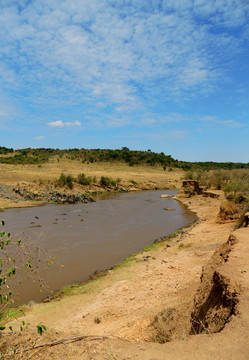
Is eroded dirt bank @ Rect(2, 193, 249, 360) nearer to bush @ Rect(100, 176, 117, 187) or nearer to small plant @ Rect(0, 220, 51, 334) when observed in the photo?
small plant @ Rect(0, 220, 51, 334)

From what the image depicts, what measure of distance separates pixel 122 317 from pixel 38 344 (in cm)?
224

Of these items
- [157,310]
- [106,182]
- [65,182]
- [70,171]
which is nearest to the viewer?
[157,310]

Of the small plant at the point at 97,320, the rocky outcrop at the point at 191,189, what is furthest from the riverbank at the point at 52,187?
the small plant at the point at 97,320

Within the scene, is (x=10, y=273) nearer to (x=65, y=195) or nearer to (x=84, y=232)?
(x=84, y=232)

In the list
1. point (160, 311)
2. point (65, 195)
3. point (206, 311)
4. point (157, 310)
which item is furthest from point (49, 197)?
point (206, 311)

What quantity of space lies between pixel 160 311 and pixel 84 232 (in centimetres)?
884

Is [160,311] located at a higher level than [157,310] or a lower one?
higher

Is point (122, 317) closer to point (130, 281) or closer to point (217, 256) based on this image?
point (130, 281)

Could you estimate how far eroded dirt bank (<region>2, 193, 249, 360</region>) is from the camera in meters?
2.59

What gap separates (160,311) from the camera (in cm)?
471

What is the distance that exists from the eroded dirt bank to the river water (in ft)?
4.03

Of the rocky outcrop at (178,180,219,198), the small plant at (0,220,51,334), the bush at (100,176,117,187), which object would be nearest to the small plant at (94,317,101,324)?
the small plant at (0,220,51,334)

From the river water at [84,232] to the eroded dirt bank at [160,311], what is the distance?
4.03 ft

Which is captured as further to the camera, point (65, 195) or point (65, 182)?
point (65, 182)
